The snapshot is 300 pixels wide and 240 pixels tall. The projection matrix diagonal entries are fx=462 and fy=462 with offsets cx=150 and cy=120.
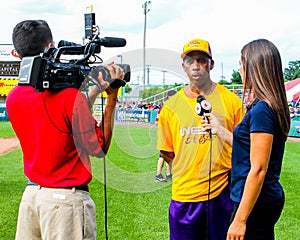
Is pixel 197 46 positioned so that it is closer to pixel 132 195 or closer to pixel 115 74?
pixel 115 74

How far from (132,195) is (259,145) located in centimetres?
580

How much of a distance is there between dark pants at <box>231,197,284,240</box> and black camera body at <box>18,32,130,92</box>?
1087mm

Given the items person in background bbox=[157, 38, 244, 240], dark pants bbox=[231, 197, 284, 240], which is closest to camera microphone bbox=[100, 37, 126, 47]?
person in background bbox=[157, 38, 244, 240]

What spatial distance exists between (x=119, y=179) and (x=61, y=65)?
3.06ft

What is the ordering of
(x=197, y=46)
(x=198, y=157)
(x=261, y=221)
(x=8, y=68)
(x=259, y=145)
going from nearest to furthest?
(x=259, y=145)
(x=261, y=221)
(x=198, y=157)
(x=197, y=46)
(x=8, y=68)

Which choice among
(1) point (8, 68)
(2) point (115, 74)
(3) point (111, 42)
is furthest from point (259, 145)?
(1) point (8, 68)

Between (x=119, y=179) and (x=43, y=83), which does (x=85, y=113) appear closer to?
(x=43, y=83)

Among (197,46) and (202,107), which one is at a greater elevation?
(197,46)

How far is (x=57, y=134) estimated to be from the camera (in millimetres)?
2590

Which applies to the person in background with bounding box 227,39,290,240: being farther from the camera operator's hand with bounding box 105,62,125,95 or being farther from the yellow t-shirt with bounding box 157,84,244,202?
the camera operator's hand with bounding box 105,62,125,95

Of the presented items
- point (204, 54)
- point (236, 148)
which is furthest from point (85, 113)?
point (204, 54)

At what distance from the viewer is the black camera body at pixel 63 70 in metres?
2.55

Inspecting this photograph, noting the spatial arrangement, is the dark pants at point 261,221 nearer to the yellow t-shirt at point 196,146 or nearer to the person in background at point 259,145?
the person in background at point 259,145

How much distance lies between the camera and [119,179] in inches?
124
